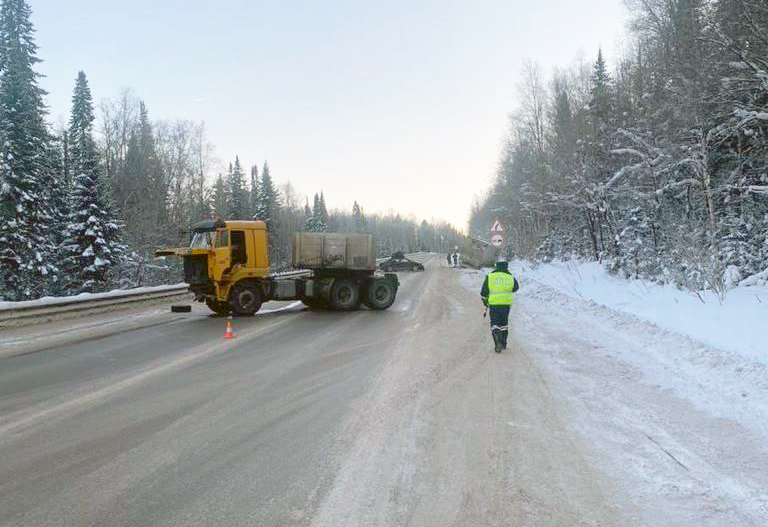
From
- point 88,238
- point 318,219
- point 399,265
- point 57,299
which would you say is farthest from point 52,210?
point 318,219

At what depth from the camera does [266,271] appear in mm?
15492

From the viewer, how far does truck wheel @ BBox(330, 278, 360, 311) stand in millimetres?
16188

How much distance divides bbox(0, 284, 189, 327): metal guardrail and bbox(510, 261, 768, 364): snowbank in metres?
15.4

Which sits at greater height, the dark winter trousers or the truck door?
the truck door

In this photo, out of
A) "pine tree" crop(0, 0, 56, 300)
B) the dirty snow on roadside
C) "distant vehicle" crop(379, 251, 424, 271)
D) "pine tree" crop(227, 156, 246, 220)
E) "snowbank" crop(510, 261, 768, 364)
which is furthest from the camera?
"pine tree" crop(227, 156, 246, 220)

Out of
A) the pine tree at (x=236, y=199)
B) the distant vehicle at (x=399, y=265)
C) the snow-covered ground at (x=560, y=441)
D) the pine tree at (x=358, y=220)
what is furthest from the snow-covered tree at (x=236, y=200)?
the pine tree at (x=358, y=220)

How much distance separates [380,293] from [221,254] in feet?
17.8

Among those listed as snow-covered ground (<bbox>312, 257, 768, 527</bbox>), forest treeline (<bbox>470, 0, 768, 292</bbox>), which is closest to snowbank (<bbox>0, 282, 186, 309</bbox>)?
snow-covered ground (<bbox>312, 257, 768, 527</bbox>)

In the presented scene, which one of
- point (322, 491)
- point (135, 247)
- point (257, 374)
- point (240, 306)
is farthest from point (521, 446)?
point (135, 247)

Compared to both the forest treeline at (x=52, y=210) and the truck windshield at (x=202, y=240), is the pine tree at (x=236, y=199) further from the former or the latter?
the truck windshield at (x=202, y=240)

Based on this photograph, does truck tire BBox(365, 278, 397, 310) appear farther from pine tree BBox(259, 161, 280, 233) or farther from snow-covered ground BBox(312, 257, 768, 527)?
pine tree BBox(259, 161, 280, 233)

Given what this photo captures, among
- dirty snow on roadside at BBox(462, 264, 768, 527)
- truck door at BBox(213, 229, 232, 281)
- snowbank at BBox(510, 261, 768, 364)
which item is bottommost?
dirty snow on roadside at BBox(462, 264, 768, 527)

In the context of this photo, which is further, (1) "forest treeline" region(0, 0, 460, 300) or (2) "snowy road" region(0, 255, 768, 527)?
(1) "forest treeline" region(0, 0, 460, 300)

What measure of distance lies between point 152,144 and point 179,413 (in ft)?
192
